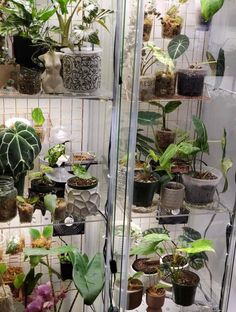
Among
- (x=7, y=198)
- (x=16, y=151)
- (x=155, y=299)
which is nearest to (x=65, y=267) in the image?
(x=155, y=299)

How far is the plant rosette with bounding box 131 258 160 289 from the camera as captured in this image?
204 centimetres

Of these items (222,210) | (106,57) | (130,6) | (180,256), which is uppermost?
(130,6)

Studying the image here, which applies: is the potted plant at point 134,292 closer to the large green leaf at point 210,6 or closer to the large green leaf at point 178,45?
the large green leaf at point 178,45

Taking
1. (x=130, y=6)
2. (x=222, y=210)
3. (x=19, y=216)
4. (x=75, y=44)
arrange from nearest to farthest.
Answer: (x=130, y=6), (x=75, y=44), (x=19, y=216), (x=222, y=210)

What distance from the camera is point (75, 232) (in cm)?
200

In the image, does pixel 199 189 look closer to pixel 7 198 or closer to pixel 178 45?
pixel 178 45

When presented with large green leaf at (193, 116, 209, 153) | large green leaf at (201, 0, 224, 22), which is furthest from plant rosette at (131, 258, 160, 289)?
large green leaf at (201, 0, 224, 22)

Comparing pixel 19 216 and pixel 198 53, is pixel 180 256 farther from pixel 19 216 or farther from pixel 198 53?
pixel 198 53

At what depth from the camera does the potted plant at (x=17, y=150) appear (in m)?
1.59

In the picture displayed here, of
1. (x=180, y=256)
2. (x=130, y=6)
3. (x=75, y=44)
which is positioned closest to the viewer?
(x=130, y=6)

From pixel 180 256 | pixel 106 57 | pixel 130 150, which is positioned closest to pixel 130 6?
pixel 106 57

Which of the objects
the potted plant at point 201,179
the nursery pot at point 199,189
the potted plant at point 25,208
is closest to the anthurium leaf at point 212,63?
the potted plant at point 201,179

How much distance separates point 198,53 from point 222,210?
0.77 m

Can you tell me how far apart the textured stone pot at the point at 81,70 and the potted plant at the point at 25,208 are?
48 cm
